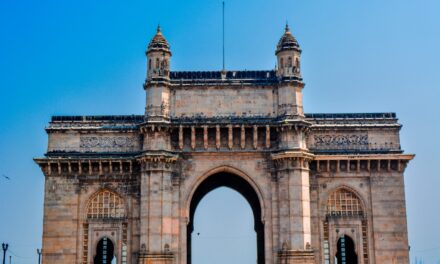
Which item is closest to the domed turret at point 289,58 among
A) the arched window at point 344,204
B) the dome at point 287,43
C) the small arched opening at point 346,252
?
the dome at point 287,43

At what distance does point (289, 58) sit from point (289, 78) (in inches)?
58.3

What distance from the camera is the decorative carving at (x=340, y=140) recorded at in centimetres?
4384

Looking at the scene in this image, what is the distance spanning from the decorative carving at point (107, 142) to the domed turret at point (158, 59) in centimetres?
446

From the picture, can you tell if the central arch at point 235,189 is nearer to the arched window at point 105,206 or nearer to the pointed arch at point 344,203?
the pointed arch at point 344,203

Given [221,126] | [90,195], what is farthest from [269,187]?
[90,195]

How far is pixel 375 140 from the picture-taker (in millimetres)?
44000

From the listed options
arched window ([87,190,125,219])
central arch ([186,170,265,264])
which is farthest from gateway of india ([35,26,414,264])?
central arch ([186,170,265,264])

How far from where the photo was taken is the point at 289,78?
140 feet

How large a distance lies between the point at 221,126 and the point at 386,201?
12.1 metres

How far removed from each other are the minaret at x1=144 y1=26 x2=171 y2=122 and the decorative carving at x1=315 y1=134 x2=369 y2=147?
34.5 feet

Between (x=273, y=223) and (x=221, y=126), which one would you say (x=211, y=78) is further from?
(x=273, y=223)

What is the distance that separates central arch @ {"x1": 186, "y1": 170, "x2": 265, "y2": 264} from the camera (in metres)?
45.2

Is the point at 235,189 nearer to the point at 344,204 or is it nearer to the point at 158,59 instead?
the point at 344,204

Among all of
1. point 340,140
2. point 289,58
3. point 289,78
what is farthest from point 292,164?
point 289,58
